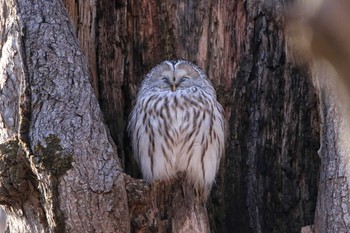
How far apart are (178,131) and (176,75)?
17.6 inches

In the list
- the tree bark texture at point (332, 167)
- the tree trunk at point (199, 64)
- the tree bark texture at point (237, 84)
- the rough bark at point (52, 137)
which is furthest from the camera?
the tree bark texture at point (237, 84)

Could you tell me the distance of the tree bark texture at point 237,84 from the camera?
395cm

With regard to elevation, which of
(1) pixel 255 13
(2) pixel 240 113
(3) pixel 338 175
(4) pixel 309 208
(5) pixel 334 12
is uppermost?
(1) pixel 255 13

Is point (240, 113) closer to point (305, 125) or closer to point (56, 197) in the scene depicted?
point (305, 125)

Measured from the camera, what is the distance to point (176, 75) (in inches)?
161

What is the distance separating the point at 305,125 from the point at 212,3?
3.49ft

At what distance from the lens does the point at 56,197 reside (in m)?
2.89

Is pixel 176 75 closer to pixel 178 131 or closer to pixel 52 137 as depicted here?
pixel 178 131

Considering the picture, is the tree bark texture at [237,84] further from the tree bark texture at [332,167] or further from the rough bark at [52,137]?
the tree bark texture at [332,167]

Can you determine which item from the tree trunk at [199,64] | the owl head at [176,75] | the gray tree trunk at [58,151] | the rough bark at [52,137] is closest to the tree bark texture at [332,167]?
the tree trunk at [199,64]

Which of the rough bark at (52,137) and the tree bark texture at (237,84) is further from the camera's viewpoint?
the tree bark texture at (237,84)

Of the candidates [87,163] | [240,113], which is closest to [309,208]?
[240,113]

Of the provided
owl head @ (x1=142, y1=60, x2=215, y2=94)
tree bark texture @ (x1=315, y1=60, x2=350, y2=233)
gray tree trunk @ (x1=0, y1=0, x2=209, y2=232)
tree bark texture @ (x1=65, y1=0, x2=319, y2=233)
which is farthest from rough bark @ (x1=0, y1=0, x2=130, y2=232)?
tree bark texture @ (x1=315, y1=60, x2=350, y2=233)

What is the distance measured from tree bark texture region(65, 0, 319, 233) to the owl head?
0.40ft
